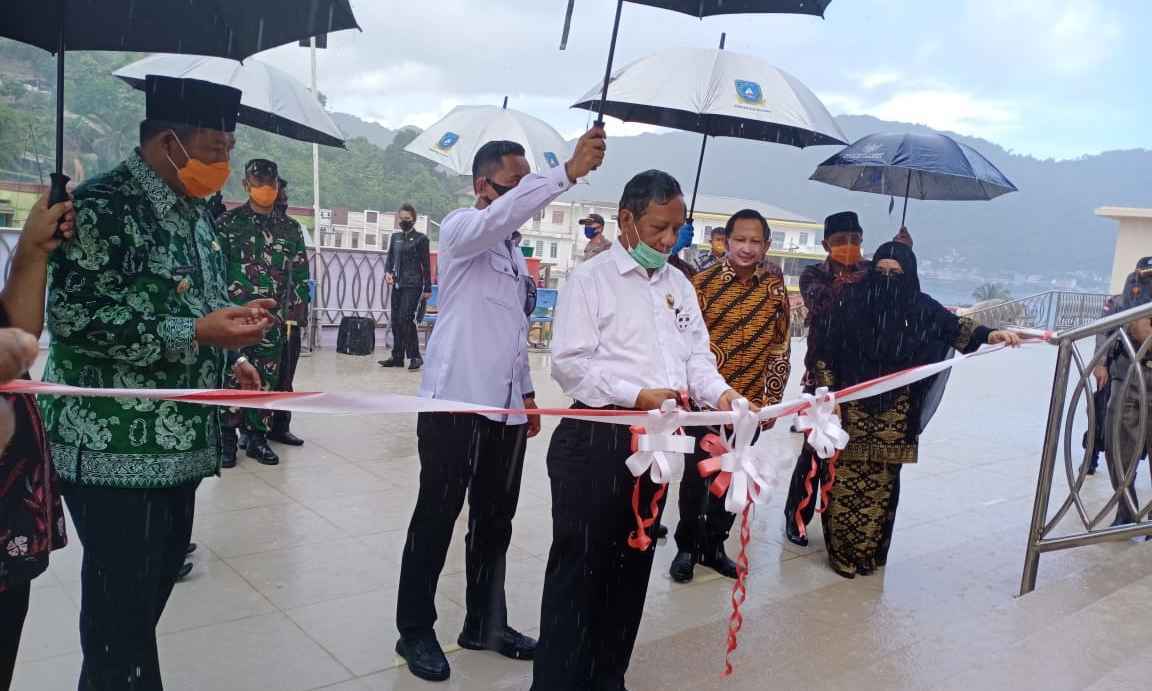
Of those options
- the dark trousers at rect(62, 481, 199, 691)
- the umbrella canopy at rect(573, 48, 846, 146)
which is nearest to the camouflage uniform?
the umbrella canopy at rect(573, 48, 846, 146)

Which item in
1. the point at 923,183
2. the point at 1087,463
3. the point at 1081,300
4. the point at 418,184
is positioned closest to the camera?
the point at 1087,463

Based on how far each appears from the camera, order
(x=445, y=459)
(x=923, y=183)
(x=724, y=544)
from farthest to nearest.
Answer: (x=923, y=183) → (x=724, y=544) → (x=445, y=459)

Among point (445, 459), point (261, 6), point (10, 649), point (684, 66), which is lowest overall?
point (10, 649)

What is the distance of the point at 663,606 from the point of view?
389cm

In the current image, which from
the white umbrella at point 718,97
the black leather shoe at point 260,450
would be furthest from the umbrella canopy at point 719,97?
the black leather shoe at point 260,450

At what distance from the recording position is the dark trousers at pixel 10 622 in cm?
190

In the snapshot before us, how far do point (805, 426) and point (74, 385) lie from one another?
211cm

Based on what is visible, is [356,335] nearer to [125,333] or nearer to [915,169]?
[915,169]

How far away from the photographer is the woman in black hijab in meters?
4.33

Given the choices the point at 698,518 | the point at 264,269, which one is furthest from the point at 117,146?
the point at 698,518

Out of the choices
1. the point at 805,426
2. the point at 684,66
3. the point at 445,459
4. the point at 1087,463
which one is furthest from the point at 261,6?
the point at 1087,463

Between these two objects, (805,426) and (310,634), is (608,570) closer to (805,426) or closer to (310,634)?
(805,426)

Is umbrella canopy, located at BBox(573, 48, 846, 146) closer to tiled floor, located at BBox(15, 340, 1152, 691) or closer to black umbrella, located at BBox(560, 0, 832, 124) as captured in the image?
black umbrella, located at BBox(560, 0, 832, 124)

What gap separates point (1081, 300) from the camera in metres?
22.9
